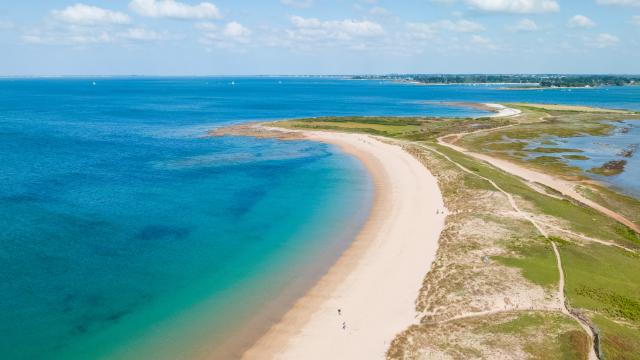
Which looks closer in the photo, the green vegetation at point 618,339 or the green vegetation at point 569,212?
the green vegetation at point 618,339

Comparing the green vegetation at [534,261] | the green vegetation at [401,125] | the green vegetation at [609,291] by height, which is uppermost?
the green vegetation at [401,125]

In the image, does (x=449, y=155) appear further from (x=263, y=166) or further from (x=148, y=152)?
(x=148, y=152)

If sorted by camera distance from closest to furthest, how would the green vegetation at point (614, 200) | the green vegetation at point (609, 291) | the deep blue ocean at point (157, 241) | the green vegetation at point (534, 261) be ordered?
the green vegetation at point (609, 291) → the deep blue ocean at point (157, 241) → the green vegetation at point (534, 261) → the green vegetation at point (614, 200)

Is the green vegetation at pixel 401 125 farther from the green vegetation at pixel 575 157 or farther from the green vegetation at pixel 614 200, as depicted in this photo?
the green vegetation at pixel 614 200

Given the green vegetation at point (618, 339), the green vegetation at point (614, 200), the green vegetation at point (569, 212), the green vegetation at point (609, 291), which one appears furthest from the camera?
the green vegetation at point (614, 200)

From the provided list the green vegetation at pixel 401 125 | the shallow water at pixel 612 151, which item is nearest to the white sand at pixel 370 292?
the shallow water at pixel 612 151

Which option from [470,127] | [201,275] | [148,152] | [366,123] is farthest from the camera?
[366,123]

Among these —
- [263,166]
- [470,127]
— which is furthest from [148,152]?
[470,127]

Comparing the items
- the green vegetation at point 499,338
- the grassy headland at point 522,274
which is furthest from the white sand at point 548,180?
the green vegetation at point 499,338

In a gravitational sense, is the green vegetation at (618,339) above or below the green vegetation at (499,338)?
above
